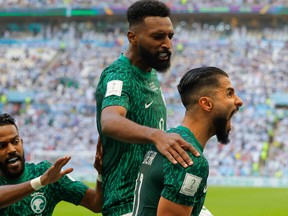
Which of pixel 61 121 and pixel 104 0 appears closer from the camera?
pixel 61 121

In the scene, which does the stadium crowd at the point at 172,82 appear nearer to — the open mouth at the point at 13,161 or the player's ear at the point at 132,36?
the open mouth at the point at 13,161

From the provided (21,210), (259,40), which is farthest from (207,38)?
(21,210)

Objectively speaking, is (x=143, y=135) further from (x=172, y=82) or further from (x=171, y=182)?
(x=172, y=82)

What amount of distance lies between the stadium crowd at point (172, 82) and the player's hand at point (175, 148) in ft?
87.3

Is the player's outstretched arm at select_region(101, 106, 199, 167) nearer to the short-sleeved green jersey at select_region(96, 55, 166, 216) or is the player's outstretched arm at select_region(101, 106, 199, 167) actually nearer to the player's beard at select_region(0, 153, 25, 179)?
the short-sleeved green jersey at select_region(96, 55, 166, 216)

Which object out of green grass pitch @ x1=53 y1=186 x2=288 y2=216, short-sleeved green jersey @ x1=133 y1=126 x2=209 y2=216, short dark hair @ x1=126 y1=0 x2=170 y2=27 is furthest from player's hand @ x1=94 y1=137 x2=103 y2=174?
green grass pitch @ x1=53 y1=186 x2=288 y2=216

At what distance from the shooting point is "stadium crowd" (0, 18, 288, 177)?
3108cm

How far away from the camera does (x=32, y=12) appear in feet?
147

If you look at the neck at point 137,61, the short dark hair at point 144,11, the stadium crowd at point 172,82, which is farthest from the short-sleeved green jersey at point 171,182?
the stadium crowd at point 172,82

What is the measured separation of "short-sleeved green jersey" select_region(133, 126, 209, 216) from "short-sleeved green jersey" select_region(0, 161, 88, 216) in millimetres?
→ 1512

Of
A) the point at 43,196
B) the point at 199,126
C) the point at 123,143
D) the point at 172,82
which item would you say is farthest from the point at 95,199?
the point at 172,82

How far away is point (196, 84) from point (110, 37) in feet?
132

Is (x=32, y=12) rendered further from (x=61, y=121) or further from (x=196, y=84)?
(x=196, y=84)

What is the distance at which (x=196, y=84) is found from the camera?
3379 mm
